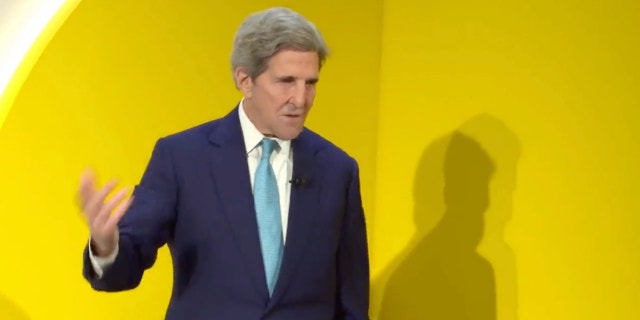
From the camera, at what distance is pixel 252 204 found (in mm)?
1792

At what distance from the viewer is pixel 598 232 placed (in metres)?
2.38

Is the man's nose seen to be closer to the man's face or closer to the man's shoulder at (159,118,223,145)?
the man's face

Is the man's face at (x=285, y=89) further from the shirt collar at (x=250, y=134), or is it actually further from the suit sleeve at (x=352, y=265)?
the suit sleeve at (x=352, y=265)

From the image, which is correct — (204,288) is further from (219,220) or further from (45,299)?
(45,299)

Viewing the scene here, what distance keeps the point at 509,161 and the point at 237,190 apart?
1.05m

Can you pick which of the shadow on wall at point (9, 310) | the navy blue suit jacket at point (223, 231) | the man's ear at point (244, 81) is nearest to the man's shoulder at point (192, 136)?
the navy blue suit jacket at point (223, 231)

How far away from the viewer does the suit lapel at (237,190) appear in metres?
1.77

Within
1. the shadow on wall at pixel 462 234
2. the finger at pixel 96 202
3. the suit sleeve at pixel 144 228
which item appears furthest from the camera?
the shadow on wall at pixel 462 234

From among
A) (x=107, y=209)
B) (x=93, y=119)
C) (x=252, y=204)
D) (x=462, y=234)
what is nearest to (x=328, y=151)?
(x=252, y=204)

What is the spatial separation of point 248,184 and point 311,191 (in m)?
0.13

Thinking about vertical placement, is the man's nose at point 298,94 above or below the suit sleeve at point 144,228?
above

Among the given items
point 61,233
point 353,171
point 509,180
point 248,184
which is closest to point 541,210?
point 509,180

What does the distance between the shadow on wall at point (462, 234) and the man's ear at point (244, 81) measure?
1028 millimetres

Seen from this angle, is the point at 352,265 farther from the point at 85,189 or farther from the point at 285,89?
the point at 85,189
